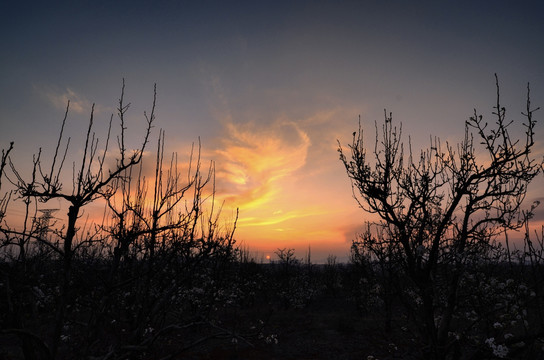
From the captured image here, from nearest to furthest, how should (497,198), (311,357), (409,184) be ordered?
(497,198), (409,184), (311,357)

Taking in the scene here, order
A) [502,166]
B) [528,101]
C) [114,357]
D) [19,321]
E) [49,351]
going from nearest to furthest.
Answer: [49,351], [114,357], [19,321], [528,101], [502,166]

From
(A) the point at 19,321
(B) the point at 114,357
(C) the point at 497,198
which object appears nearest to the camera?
(B) the point at 114,357

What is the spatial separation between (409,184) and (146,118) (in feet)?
24.9

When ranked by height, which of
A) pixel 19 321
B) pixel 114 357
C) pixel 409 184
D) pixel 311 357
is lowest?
pixel 311 357

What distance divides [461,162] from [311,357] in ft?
Result: 50.5

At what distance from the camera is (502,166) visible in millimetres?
7652

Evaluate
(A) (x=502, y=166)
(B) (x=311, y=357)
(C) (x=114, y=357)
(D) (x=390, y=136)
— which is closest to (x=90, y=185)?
(C) (x=114, y=357)

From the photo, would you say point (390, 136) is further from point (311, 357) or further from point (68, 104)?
point (311, 357)

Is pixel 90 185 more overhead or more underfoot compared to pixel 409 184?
more underfoot

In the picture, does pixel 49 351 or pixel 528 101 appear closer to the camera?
pixel 49 351

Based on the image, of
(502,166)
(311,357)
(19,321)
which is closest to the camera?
(19,321)

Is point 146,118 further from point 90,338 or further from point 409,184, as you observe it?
point 409,184

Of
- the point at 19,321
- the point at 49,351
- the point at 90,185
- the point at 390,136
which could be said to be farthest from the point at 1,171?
the point at 390,136

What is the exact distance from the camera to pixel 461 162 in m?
8.34
